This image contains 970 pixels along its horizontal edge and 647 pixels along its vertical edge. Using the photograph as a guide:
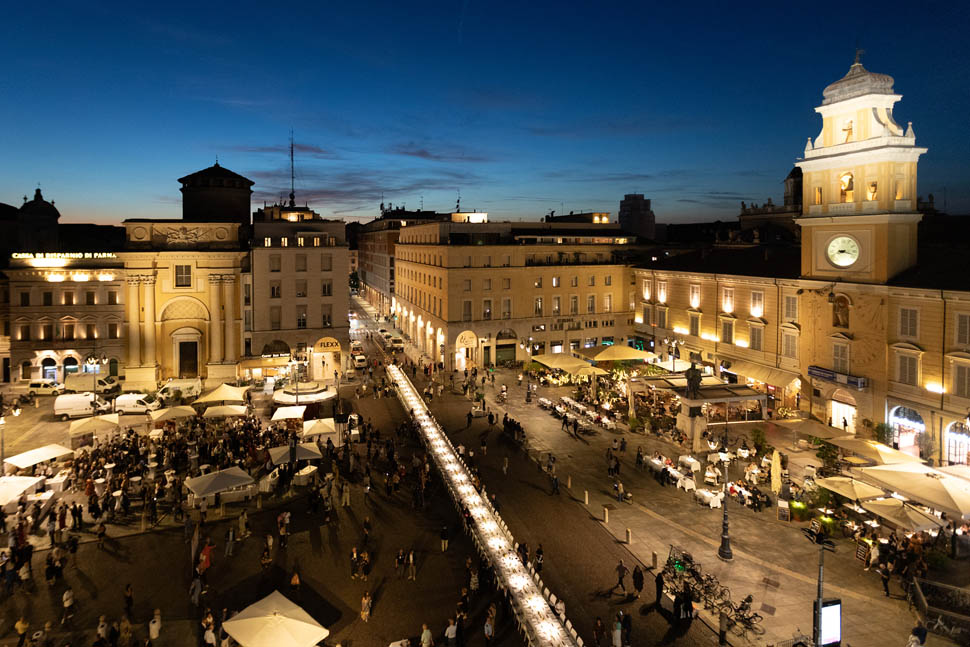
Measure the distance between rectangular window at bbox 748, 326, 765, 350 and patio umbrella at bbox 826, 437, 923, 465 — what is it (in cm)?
1549

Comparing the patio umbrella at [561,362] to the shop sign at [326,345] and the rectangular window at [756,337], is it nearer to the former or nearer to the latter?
the rectangular window at [756,337]

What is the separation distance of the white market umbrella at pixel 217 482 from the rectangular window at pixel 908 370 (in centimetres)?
3715

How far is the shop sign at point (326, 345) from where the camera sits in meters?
58.3

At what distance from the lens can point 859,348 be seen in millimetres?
39719

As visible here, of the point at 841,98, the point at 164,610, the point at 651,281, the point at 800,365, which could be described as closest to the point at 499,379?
the point at 651,281

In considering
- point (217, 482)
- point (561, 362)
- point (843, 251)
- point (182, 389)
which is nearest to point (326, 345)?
point (182, 389)

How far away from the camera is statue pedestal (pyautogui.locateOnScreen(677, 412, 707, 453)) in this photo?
123 ft

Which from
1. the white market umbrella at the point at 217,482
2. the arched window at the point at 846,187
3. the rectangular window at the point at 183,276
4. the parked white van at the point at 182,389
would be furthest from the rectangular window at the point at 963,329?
the rectangular window at the point at 183,276

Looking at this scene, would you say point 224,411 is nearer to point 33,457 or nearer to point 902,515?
point 33,457

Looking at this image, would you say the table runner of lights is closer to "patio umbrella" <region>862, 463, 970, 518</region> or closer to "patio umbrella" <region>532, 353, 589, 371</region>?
"patio umbrella" <region>532, 353, 589, 371</region>

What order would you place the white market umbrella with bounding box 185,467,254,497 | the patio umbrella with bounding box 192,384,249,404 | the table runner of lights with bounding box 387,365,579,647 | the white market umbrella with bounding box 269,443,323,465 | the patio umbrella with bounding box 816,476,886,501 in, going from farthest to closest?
1. the patio umbrella with bounding box 192,384,249,404
2. the white market umbrella with bounding box 269,443,323,465
3. the white market umbrella with bounding box 185,467,254,497
4. the patio umbrella with bounding box 816,476,886,501
5. the table runner of lights with bounding box 387,365,579,647

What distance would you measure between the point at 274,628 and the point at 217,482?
40.9 ft

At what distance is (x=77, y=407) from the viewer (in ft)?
148

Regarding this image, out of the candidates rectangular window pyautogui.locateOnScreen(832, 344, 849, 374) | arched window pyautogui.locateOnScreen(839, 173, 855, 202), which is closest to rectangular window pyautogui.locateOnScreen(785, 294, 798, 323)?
rectangular window pyautogui.locateOnScreen(832, 344, 849, 374)
